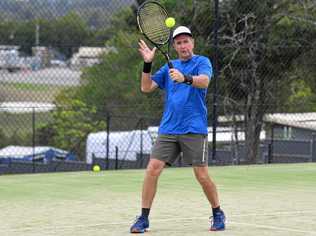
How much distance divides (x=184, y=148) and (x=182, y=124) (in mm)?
186

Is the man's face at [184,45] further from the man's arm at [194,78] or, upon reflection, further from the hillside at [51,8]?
the hillside at [51,8]

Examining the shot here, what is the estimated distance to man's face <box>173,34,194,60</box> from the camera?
750 cm

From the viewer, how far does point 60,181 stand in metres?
11.8

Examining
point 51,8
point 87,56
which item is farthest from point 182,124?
point 87,56

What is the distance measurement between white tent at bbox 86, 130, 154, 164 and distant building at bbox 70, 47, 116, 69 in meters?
5.55

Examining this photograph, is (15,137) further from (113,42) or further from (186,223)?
(186,223)

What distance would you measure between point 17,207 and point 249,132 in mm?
7807

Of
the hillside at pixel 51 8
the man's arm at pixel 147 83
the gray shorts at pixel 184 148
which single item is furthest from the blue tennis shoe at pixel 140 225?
the hillside at pixel 51 8

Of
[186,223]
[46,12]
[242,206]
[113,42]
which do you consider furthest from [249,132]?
[186,223]

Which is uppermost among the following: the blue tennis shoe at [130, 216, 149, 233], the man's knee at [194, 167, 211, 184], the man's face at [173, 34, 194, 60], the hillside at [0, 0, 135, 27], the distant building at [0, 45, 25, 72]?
the hillside at [0, 0, 135, 27]

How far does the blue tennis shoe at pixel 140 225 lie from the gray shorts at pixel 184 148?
480 millimetres

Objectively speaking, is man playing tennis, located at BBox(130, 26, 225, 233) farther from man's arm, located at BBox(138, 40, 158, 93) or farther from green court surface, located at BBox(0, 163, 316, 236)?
green court surface, located at BBox(0, 163, 316, 236)

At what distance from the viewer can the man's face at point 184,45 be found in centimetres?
750

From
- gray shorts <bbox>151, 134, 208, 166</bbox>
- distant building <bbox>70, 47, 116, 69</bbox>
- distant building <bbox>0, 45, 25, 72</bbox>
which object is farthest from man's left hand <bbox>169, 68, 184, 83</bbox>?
distant building <bbox>70, 47, 116, 69</bbox>
